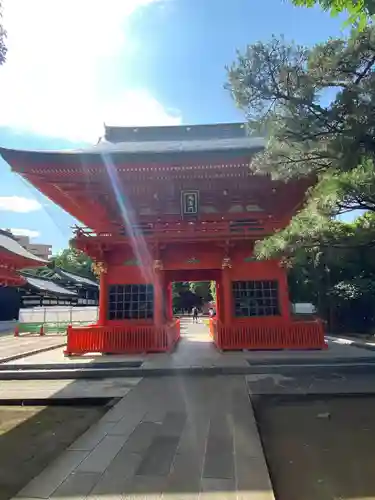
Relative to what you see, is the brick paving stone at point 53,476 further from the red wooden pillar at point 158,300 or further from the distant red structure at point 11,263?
the distant red structure at point 11,263

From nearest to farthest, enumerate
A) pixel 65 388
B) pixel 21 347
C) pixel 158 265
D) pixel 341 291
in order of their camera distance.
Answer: pixel 65 388
pixel 158 265
pixel 21 347
pixel 341 291

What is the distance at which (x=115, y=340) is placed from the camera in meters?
11.8

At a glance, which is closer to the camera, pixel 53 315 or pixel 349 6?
pixel 349 6

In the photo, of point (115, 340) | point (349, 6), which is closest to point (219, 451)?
point (349, 6)

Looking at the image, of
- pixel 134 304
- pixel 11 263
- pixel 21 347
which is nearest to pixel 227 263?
pixel 134 304

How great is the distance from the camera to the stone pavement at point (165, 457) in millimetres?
3242

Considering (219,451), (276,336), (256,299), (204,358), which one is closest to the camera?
(219,451)

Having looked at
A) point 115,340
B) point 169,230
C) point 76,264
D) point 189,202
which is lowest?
point 115,340

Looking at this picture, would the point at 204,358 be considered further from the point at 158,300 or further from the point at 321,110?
the point at 321,110

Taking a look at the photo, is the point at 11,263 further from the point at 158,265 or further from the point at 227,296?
the point at 227,296

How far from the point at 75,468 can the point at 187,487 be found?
1.22 meters

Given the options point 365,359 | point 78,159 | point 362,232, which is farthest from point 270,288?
point 78,159

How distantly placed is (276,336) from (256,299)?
1.46 m

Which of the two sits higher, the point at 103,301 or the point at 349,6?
the point at 349,6
